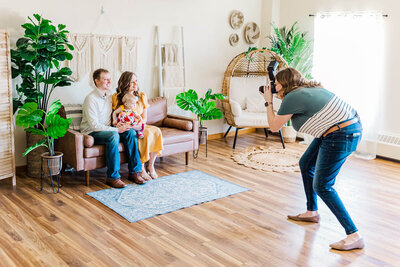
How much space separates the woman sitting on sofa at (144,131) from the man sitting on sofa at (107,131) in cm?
10

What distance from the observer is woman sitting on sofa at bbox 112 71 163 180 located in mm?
4086

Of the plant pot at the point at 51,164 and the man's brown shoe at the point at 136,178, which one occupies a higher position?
the plant pot at the point at 51,164

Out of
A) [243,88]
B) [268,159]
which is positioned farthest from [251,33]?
[268,159]

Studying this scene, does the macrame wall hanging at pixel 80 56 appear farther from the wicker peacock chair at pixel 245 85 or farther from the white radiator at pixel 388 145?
the white radiator at pixel 388 145

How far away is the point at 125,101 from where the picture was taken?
13.4ft

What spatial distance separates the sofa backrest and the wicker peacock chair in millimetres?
1076

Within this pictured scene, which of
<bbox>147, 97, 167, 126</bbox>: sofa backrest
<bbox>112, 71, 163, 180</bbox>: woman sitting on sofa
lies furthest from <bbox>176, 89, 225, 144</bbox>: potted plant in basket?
<bbox>112, 71, 163, 180</bbox>: woman sitting on sofa

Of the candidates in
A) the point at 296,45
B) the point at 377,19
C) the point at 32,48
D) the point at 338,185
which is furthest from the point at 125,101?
the point at 377,19

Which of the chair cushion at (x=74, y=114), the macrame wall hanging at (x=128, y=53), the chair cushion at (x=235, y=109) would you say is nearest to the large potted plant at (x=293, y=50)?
the chair cushion at (x=235, y=109)

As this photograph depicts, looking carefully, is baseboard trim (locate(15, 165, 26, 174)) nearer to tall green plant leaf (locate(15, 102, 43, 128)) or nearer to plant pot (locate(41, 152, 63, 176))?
plant pot (locate(41, 152, 63, 176))

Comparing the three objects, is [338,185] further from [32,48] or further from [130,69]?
[32,48]

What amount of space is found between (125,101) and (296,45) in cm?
284

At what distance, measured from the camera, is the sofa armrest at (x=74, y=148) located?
370 cm

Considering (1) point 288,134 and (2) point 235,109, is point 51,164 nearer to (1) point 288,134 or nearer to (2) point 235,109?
(2) point 235,109
